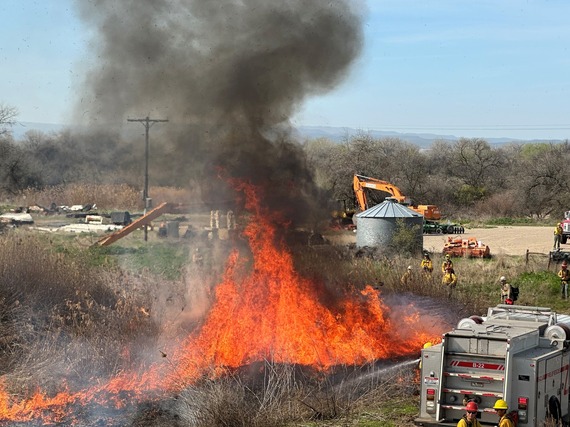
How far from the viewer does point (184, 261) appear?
2673 centimetres

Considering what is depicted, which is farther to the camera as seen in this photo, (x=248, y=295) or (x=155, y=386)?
(x=248, y=295)

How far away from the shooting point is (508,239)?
143 feet

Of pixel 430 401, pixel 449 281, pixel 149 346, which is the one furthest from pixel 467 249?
pixel 430 401

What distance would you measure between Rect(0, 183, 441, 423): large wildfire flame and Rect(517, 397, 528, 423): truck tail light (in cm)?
547

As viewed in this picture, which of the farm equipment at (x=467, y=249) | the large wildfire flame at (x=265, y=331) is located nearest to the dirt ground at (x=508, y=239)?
the farm equipment at (x=467, y=249)

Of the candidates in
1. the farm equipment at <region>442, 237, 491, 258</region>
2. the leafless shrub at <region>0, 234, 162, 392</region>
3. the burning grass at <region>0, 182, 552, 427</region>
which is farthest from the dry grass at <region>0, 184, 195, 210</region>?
the burning grass at <region>0, 182, 552, 427</region>

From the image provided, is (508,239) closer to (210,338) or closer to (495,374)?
(210,338)

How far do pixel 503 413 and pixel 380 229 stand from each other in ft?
78.4

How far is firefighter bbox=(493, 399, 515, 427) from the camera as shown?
11.3 metres

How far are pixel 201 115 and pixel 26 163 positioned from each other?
44.6 metres

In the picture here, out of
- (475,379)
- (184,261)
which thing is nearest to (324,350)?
(475,379)

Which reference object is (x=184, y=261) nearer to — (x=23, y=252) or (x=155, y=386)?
(x=23, y=252)

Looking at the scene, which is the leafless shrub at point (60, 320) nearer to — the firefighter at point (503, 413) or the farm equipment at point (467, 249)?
the firefighter at point (503, 413)

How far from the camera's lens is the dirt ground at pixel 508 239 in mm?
37812
